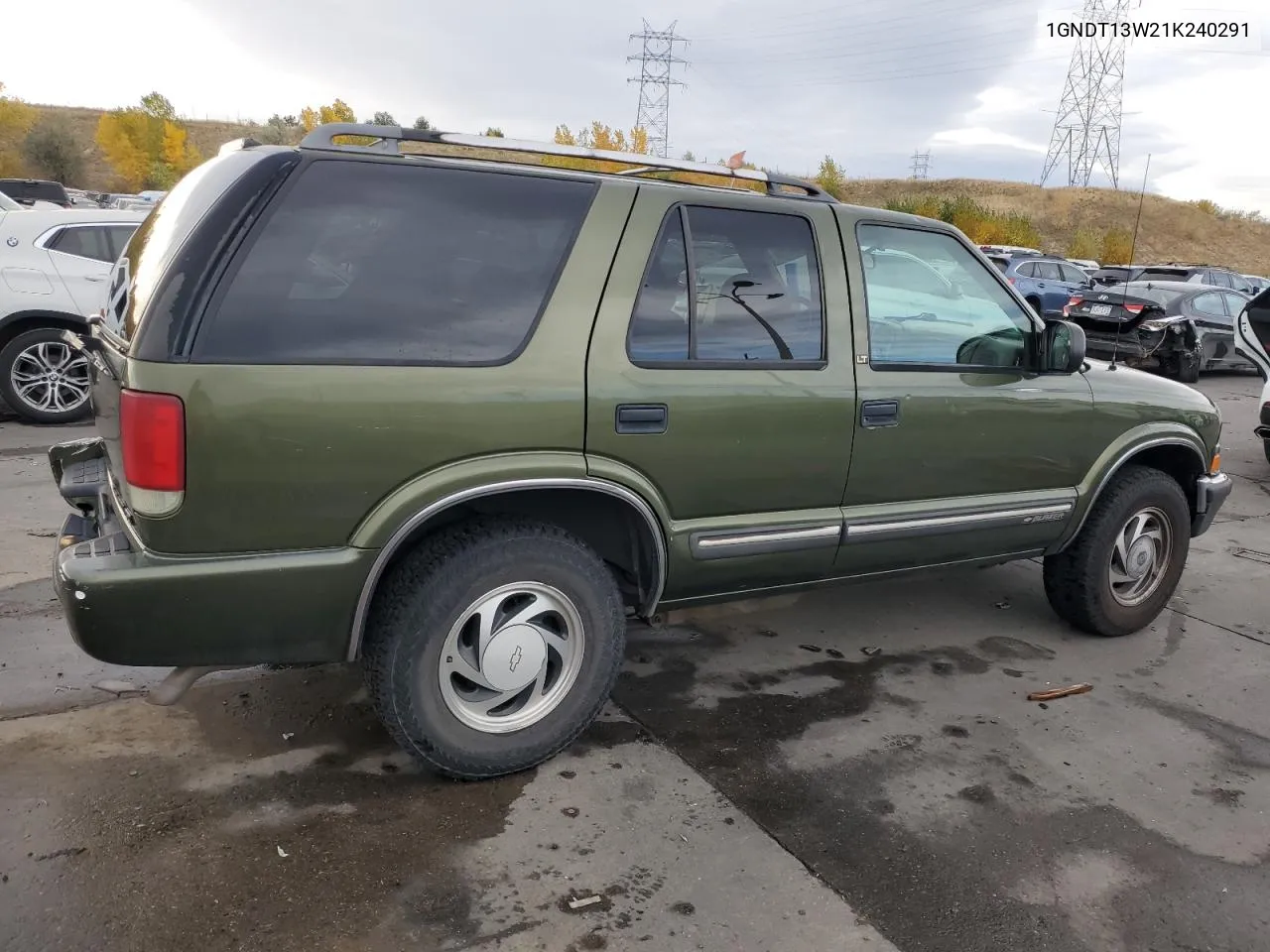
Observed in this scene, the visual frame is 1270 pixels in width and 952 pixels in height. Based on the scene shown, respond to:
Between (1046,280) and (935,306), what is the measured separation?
746 inches

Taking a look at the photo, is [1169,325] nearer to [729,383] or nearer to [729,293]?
[729,293]

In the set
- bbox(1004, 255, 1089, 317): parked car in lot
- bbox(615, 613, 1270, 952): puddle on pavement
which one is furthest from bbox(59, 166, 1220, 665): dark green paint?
bbox(1004, 255, 1089, 317): parked car in lot

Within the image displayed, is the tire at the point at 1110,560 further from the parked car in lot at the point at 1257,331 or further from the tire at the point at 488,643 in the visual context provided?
the parked car in lot at the point at 1257,331

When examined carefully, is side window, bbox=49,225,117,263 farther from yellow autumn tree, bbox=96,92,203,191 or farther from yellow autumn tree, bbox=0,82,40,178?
yellow autumn tree, bbox=0,82,40,178

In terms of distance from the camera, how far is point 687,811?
9.52 feet

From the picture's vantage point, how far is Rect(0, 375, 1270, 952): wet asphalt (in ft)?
7.87

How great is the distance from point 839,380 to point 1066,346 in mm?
1141

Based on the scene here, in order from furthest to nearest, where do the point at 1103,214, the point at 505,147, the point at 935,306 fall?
the point at 1103,214 → the point at 935,306 → the point at 505,147

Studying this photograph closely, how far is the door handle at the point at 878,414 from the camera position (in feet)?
11.2

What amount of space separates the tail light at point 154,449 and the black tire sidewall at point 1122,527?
12.3 ft

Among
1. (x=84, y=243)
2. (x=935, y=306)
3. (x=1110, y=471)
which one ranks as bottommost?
(x=1110, y=471)

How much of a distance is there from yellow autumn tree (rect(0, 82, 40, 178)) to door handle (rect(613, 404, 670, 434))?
66291 millimetres

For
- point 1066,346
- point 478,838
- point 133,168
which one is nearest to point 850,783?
point 478,838

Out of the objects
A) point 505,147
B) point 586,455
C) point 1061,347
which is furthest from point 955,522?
point 505,147
